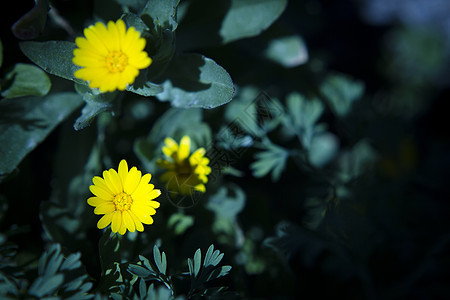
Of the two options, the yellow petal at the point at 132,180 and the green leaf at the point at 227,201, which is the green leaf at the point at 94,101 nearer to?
the yellow petal at the point at 132,180

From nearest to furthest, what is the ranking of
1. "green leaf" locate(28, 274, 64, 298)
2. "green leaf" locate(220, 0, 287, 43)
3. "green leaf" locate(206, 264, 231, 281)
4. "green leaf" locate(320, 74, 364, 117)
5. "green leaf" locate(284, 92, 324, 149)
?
"green leaf" locate(28, 274, 64, 298) < "green leaf" locate(206, 264, 231, 281) < "green leaf" locate(220, 0, 287, 43) < "green leaf" locate(284, 92, 324, 149) < "green leaf" locate(320, 74, 364, 117)

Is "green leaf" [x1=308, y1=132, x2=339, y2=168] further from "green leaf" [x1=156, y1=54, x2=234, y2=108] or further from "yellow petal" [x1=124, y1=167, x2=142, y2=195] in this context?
"yellow petal" [x1=124, y1=167, x2=142, y2=195]

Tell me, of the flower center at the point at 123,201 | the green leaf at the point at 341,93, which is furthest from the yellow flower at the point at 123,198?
the green leaf at the point at 341,93

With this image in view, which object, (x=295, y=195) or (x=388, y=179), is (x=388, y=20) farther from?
(x=295, y=195)

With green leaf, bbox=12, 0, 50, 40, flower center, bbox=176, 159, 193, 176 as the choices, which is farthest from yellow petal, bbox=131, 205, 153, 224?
green leaf, bbox=12, 0, 50, 40

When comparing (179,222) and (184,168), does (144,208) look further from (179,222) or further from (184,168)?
(179,222)

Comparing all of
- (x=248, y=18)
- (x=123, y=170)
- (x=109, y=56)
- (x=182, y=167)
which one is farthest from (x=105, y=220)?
(x=248, y=18)
